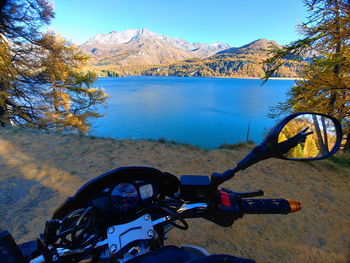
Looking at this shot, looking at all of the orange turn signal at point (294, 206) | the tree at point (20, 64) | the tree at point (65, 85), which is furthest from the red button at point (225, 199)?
the tree at point (65, 85)

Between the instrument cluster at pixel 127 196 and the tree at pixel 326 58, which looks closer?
the instrument cluster at pixel 127 196

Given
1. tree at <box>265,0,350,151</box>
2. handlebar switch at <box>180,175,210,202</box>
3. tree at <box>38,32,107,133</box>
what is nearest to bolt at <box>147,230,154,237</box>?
handlebar switch at <box>180,175,210,202</box>

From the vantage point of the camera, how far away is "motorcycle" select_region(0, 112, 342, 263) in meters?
0.82

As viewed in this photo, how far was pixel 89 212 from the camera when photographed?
91 cm

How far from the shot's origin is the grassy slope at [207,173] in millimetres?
2602

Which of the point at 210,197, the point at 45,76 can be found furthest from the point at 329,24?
the point at 45,76

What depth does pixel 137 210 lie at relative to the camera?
108 centimetres

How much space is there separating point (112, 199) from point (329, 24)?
6981mm

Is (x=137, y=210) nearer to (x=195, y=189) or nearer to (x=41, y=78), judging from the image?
(x=195, y=189)

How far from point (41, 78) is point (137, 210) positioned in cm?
1446

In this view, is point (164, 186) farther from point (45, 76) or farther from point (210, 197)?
point (45, 76)

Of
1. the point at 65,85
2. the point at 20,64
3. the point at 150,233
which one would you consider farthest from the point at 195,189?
the point at 65,85

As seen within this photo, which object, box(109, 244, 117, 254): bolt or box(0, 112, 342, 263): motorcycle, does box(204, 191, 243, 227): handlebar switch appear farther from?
box(109, 244, 117, 254): bolt

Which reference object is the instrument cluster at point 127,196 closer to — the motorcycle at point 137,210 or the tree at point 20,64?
the motorcycle at point 137,210
